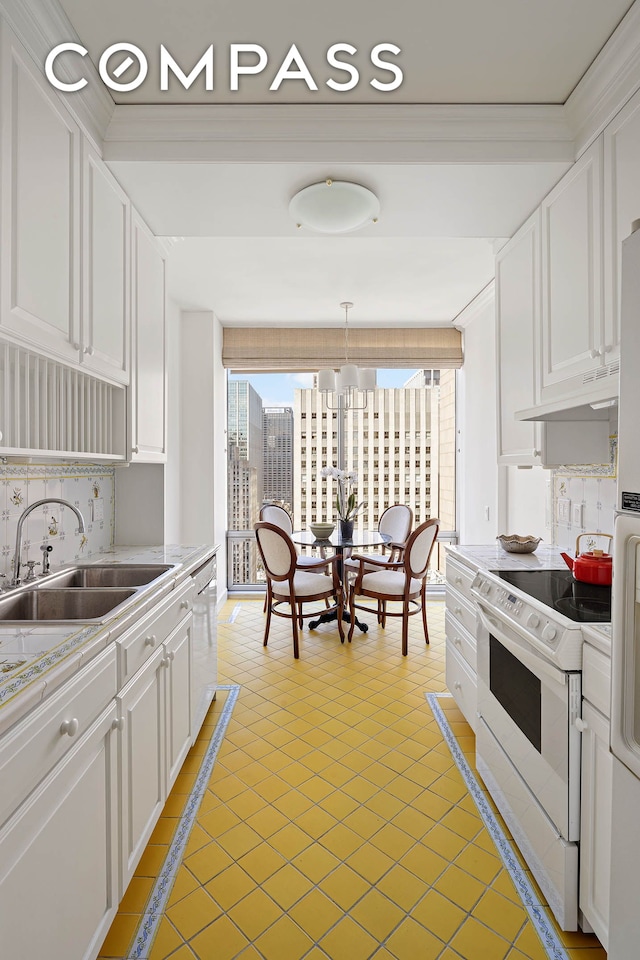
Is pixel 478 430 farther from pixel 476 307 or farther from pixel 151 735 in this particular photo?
pixel 151 735

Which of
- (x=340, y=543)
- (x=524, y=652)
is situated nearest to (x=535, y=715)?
(x=524, y=652)

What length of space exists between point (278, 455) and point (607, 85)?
4.11 m

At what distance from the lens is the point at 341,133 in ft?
6.32

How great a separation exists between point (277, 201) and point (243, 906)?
263cm

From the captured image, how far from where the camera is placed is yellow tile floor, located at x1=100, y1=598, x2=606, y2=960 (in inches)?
57.4

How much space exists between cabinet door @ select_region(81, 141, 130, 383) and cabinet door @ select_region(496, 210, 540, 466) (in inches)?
72.0

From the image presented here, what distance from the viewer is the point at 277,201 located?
2238mm

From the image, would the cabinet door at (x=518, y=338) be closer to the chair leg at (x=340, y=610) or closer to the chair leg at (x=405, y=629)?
the chair leg at (x=405, y=629)

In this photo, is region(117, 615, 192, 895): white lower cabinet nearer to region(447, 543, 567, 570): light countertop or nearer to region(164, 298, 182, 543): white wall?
region(447, 543, 567, 570): light countertop

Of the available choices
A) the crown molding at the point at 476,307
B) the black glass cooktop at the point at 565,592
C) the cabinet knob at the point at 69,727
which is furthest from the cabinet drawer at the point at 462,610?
the crown molding at the point at 476,307

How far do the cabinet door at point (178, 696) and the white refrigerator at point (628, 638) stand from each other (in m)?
1.47

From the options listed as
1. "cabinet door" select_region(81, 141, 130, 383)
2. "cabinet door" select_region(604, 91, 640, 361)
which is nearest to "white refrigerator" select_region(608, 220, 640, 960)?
"cabinet door" select_region(604, 91, 640, 361)

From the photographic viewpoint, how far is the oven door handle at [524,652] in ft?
4.97

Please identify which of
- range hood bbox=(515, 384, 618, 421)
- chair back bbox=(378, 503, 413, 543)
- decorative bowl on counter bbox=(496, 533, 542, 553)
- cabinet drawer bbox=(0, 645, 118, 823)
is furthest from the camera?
chair back bbox=(378, 503, 413, 543)
